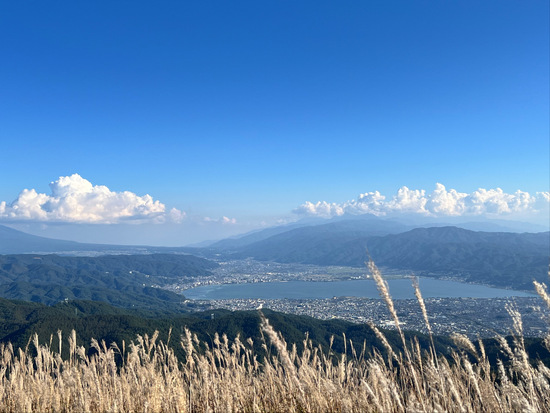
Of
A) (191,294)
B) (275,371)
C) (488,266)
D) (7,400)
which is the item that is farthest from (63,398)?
(488,266)

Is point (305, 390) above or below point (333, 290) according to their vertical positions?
above

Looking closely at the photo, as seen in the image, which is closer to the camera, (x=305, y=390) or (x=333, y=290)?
(x=305, y=390)

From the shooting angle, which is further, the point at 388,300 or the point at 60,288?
the point at 60,288

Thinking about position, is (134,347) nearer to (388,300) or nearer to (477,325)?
(388,300)

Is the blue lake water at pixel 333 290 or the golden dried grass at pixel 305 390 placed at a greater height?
the golden dried grass at pixel 305 390

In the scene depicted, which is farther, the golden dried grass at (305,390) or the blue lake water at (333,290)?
the blue lake water at (333,290)

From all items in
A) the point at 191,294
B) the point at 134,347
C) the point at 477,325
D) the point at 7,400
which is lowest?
the point at 191,294

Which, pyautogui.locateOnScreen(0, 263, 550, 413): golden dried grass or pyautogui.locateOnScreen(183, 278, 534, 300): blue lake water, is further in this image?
pyautogui.locateOnScreen(183, 278, 534, 300): blue lake water

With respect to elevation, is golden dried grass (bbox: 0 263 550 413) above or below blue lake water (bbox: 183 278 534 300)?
above
